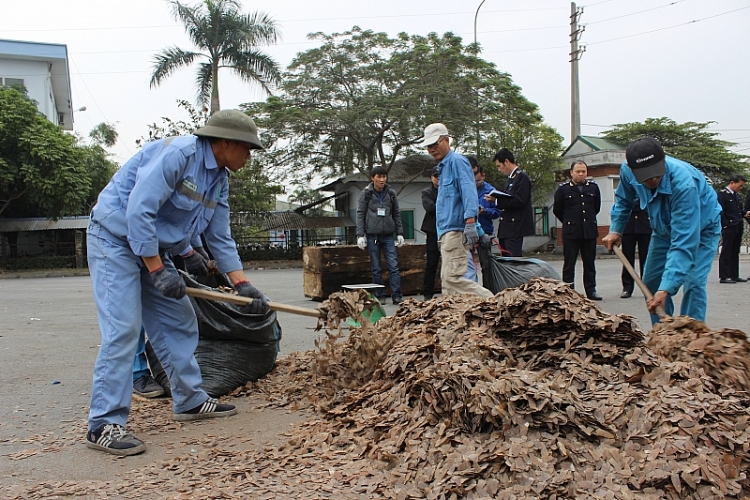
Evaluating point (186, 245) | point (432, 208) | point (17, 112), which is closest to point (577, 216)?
point (432, 208)

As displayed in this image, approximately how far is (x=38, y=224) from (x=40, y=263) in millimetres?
3521

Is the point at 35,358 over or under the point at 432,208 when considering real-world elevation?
under

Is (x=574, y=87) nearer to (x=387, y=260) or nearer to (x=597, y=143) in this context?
(x=597, y=143)

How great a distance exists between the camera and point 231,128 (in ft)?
11.7

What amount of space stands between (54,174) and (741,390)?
26.0 metres

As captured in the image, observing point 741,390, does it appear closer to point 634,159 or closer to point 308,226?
point 634,159

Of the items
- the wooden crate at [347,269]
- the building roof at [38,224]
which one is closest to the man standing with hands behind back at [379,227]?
the wooden crate at [347,269]

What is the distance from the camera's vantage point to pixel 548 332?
3527 millimetres

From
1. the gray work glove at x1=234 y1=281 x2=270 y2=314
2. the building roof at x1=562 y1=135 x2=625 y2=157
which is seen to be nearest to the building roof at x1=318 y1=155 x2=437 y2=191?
the building roof at x1=562 y1=135 x2=625 y2=157

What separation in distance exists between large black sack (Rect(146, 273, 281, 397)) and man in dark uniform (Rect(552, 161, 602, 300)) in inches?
217

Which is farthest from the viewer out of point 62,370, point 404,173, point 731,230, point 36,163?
point 404,173

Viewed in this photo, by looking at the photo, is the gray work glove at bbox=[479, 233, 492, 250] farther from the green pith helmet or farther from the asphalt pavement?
the green pith helmet

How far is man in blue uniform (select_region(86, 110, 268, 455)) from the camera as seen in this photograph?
10.8 feet

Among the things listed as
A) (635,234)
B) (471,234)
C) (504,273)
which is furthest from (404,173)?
(471,234)
